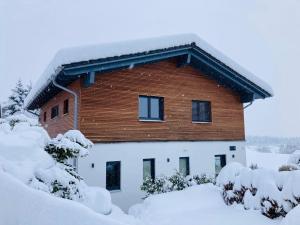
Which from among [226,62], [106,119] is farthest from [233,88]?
[106,119]

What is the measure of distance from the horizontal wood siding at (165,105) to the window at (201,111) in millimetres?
257

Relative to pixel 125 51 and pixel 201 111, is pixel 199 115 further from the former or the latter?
pixel 125 51

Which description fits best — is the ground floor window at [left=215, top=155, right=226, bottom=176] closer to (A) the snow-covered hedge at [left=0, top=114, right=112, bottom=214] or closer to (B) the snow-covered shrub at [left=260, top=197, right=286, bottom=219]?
(B) the snow-covered shrub at [left=260, top=197, right=286, bottom=219]

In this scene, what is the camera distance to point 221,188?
11562 mm

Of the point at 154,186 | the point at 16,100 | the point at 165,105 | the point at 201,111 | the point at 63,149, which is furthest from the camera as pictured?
the point at 16,100

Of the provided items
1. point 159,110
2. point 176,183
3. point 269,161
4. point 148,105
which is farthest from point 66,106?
point 269,161

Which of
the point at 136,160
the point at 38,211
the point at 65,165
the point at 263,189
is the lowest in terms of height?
the point at 263,189

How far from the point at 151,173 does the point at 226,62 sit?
676cm

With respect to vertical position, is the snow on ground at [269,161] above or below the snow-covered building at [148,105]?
below

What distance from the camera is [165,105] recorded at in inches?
590

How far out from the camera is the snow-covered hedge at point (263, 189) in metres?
8.34

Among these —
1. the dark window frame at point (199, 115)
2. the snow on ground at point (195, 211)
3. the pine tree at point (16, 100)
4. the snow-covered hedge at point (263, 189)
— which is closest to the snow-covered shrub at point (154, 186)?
the snow on ground at point (195, 211)

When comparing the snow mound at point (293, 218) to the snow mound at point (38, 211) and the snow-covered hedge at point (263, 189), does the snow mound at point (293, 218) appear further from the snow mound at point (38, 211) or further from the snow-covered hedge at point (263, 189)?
the snow mound at point (38, 211)

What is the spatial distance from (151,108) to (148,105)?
0.22 metres
